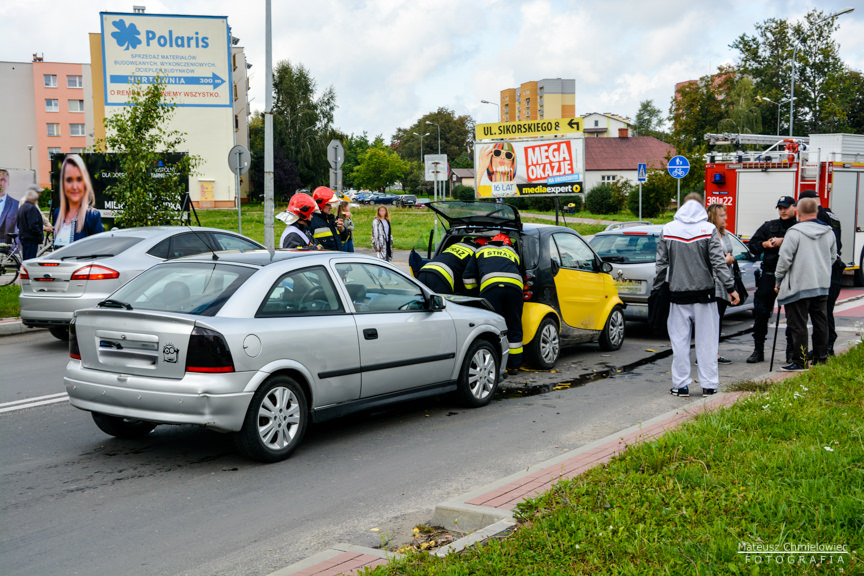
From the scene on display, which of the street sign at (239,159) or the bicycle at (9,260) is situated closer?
the bicycle at (9,260)

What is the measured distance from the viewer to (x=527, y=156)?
29141 millimetres

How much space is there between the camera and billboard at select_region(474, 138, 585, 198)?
92.7 feet

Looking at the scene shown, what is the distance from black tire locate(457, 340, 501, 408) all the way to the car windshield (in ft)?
16.4

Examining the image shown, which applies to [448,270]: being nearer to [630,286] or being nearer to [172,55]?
[630,286]

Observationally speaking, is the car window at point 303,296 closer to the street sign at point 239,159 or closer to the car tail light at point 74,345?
the car tail light at point 74,345

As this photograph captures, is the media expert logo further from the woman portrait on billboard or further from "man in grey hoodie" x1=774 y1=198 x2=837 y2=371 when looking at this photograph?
"man in grey hoodie" x1=774 y1=198 x2=837 y2=371

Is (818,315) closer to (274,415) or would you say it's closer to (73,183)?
(274,415)

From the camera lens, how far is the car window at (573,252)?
33.5 feet

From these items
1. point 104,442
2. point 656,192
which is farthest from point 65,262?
point 656,192

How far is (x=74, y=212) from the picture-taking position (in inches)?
549

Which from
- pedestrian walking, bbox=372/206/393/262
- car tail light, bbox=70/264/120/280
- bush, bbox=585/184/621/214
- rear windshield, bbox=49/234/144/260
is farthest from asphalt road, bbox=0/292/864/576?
bush, bbox=585/184/621/214

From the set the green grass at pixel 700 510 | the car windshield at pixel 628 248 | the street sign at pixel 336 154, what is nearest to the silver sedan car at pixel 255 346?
the green grass at pixel 700 510

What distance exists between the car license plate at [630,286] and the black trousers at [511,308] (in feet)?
12.7

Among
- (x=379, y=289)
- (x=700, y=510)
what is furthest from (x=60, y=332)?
(x=700, y=510)
